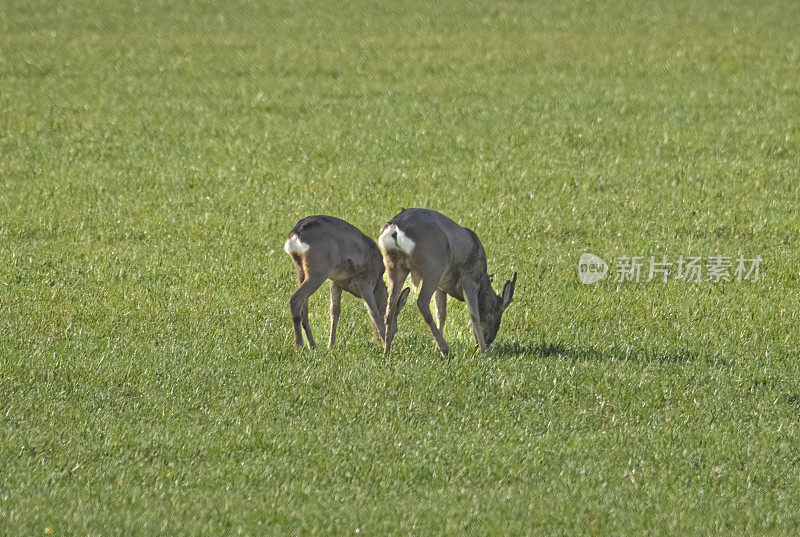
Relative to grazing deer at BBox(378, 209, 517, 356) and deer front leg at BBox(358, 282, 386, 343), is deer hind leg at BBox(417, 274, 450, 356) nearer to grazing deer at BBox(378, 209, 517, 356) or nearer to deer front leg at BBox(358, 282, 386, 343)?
grazing deer at BBox(378, 209, 517, 356)

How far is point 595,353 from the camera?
456 inches

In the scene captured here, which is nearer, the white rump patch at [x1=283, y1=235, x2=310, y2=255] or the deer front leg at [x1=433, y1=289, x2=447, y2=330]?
the white rump patch at [x1=283, y1=235, x2=310, y2=255]

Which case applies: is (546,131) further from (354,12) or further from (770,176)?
(354,12)

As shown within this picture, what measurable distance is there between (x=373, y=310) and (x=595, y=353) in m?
2.48

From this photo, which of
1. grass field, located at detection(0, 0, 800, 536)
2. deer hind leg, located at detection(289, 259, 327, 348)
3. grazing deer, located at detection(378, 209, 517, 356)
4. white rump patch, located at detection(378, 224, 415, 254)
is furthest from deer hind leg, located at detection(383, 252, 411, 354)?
deer hind leg, located at detection(289, 259, 327, 348)

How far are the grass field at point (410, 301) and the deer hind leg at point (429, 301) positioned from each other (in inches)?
12.4

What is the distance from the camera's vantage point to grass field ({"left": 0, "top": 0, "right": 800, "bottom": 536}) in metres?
7.94

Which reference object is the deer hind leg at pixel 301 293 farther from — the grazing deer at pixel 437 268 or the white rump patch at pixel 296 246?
the grazing deer at pixel 437 268

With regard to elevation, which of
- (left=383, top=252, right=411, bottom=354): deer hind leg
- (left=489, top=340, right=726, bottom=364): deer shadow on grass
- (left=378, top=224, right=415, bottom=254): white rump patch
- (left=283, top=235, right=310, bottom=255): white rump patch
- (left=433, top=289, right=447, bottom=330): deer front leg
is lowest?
(left=489, top=340, right=726, bottom=364): deer shadow on grass

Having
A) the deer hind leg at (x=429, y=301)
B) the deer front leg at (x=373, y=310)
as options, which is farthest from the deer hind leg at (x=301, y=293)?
the deer hind leg at (x=429, y=301)

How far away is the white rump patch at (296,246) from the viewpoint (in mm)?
11070

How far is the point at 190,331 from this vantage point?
40.0ft

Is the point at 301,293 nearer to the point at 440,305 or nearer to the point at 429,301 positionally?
the point at 429,301

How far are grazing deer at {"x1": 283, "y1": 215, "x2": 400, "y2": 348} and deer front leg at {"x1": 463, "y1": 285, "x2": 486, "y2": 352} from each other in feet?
3.28
